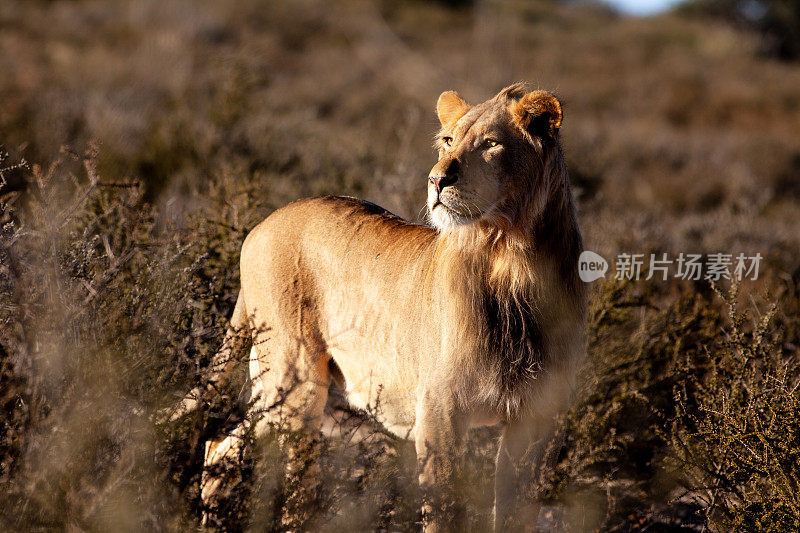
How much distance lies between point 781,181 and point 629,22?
2588 centimetres

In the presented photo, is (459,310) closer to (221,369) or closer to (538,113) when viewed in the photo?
(538,113)

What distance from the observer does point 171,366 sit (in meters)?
3.04

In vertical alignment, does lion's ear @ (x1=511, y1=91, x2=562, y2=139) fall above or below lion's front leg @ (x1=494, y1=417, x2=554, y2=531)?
above

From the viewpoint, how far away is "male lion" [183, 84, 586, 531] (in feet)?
10.4

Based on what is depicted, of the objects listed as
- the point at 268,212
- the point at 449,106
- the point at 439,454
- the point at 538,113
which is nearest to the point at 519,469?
the point at 439,454

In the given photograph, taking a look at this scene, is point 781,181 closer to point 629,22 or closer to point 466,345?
point 466,345

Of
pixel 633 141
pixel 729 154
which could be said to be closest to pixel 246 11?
pixel 633 141

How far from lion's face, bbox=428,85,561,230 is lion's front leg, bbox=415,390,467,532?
75cm

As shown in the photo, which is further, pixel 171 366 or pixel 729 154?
pixel 729 154
